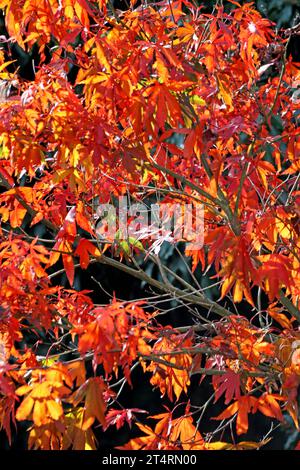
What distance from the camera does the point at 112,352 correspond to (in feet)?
6.63

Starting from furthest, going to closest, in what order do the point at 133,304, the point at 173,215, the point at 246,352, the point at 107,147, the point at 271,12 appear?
the point at 271,12
the point at 173,215
the point at 246,352
the point at 107,147
the point at 133,304

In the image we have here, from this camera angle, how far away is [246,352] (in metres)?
2.49

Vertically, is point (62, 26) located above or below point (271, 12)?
above

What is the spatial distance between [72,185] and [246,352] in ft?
2.33

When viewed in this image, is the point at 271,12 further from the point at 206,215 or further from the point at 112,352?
the point at 112,352

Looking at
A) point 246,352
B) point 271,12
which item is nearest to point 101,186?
point 246,352

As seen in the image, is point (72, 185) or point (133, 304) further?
point (72, 185)

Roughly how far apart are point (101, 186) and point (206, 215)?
14.5 inches

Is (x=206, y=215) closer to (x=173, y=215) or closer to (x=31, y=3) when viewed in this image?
(x=173, y=215)
